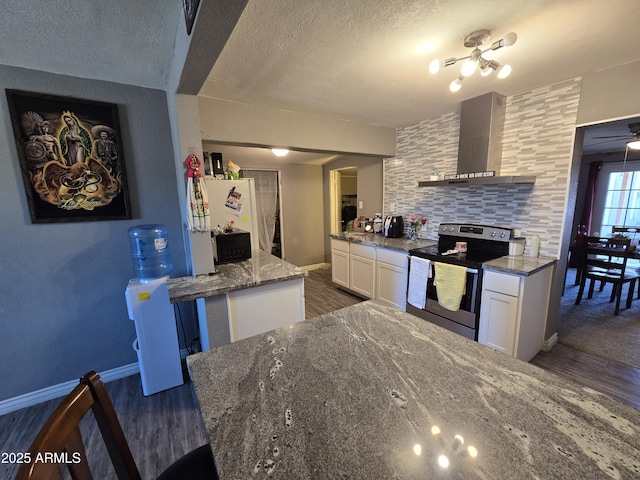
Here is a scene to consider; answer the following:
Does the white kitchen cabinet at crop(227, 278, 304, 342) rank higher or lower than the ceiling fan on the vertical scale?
lower

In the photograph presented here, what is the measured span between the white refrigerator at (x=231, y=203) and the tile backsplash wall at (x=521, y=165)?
2.07 metres

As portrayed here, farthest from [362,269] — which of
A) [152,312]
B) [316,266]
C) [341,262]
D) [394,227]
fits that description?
[152,312]

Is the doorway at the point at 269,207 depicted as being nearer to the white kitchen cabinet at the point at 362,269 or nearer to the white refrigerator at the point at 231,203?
the white kitchen cabinet at the point at 362,269

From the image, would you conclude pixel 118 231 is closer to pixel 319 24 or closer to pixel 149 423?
pixel 149 423

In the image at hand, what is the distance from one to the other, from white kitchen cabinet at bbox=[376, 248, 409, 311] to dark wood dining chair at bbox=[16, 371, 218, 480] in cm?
220

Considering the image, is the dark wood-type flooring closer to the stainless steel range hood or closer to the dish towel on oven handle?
the dish towel on oven handle

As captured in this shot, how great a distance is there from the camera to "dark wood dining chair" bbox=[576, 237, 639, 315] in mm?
2957

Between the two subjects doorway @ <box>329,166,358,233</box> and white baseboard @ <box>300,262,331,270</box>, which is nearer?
doorway @ <box>329,166,358,233</box>

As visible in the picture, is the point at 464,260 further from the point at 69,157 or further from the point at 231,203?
the point at 69,157

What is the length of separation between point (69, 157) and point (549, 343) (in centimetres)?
418

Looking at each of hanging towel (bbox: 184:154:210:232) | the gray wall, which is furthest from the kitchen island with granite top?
the gray wall

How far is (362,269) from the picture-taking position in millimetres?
3418

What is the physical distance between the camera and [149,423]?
5.54 feet

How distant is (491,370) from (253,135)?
2.38 meters
